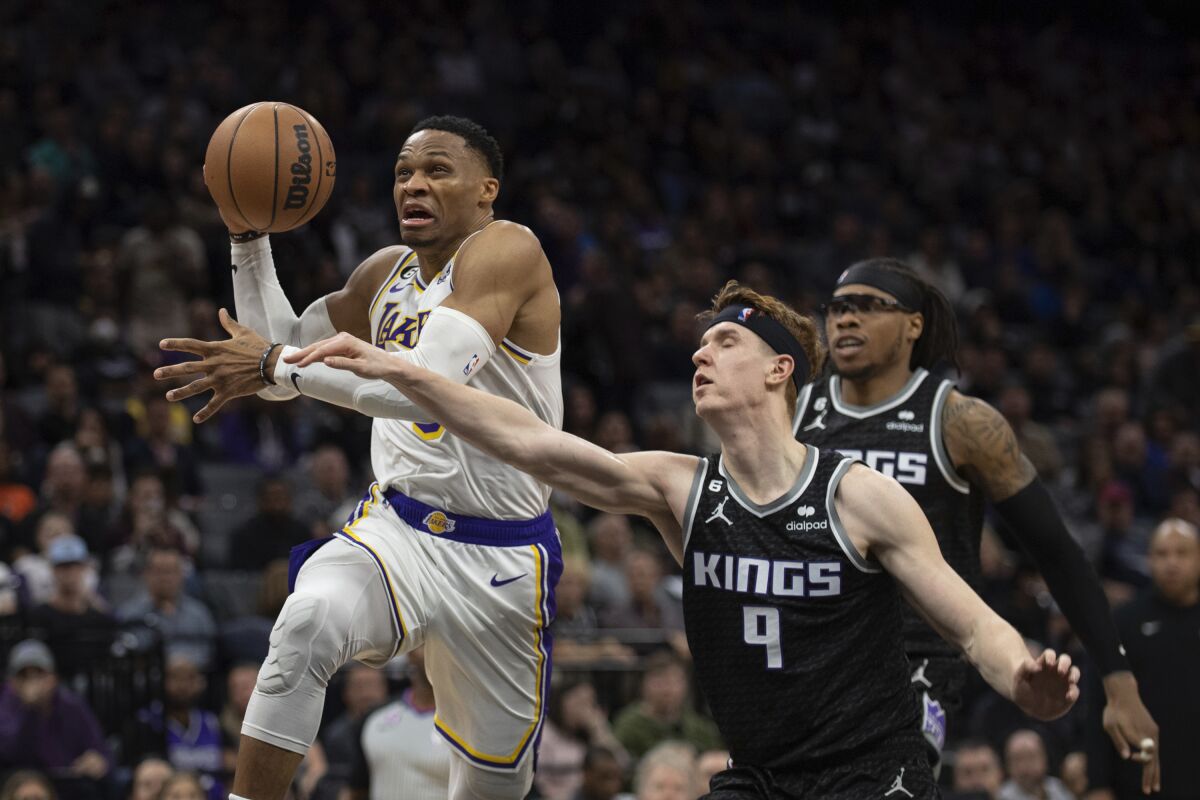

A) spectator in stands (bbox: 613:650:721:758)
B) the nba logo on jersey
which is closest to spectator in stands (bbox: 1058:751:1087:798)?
spectator in stands (bbox: 613:650:721:758)

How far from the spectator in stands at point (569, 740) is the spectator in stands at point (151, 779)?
2.22 meters

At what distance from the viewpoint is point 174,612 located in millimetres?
9805

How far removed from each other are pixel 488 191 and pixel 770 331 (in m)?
1.29

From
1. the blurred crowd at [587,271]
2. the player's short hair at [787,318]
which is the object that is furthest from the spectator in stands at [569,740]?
the player's short hair at [787,318]

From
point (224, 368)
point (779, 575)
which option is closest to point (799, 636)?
point (779, 575)

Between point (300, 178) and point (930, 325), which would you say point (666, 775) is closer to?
point (930, 325)

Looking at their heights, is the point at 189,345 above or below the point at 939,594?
above

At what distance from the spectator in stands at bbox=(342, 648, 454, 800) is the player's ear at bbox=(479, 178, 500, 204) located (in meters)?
3.40

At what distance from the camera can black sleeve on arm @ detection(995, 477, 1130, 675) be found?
18.9 feet

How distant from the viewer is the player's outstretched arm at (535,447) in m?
4.29

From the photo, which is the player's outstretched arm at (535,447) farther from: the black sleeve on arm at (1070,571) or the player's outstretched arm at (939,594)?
the black sleeve on arm at (1070,571)

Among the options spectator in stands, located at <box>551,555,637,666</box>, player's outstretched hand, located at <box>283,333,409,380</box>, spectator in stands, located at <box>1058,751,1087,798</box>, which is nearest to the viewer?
player's outstretched hand, located at <box>283,333,409,380</box>

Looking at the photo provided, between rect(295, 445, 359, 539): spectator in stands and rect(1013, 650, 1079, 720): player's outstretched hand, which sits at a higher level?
rect(295, 445, 359, 539): spectator in stands

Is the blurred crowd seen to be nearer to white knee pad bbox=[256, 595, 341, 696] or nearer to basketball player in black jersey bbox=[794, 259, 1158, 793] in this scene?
basketball player in black jersey bbox=[794, 259, 1158, 793]
